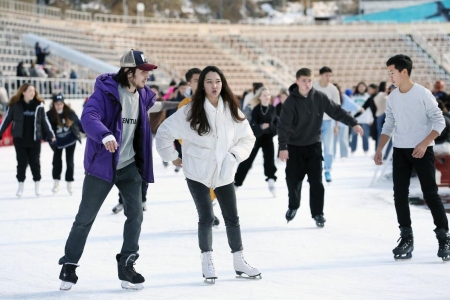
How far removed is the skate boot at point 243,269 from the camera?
5477 mm

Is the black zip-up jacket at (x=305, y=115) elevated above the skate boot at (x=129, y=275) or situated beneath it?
elevated above

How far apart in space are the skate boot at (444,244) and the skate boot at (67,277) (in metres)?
2.55

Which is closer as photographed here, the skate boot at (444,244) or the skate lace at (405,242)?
the skate boot at (444,244)

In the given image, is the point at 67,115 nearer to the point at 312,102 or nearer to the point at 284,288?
the point at 312,102

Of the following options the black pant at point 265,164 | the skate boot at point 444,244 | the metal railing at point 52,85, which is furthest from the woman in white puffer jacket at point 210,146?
the metal railing at point 52,85

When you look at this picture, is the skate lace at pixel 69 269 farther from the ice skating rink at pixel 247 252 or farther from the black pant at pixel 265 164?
the black pant at pixel 265 164

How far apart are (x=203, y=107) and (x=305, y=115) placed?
8.31 ft

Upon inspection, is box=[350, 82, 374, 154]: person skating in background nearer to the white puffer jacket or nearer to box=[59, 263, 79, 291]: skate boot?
the white puffer jacket

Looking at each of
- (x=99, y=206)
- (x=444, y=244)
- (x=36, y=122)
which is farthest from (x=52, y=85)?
(x=99, y=206)

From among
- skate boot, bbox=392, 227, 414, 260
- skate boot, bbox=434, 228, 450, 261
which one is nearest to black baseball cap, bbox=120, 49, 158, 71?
skate boot, bbox=392, 227, 414, 260

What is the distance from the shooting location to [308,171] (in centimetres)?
796

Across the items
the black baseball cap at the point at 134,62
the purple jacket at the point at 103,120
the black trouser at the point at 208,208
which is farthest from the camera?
the black trouser at the point at 208,208

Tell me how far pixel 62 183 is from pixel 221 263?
6.42 m

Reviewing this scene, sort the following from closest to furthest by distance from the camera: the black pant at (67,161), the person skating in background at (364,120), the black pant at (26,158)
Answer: the black pant at (26,158) → the black pant at (67,161) → the person skating in background at (364,120)
